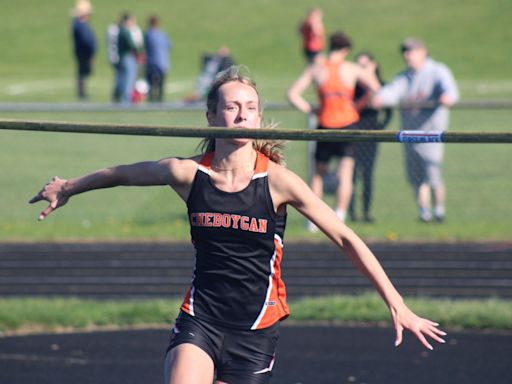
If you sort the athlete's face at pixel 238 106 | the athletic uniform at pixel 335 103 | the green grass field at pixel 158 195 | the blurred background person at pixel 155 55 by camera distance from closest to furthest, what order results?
the athlete's face at pixel 238 106, the athletic uniform at pixel 335 103, the green grass field at pixel 158 195, the blurred background person at pixel 155 55

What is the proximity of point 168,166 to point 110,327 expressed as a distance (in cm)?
435

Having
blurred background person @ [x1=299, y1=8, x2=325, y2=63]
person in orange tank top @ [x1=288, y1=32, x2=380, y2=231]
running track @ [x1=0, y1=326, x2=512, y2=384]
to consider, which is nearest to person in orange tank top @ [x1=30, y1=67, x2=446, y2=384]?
running track @ [x1=0, y1=326, x2=512, y2=384]

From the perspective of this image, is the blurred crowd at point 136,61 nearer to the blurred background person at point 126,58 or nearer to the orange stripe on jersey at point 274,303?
the blurred background person at point 126,58

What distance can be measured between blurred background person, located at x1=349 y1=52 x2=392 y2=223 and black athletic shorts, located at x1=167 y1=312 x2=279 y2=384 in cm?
807

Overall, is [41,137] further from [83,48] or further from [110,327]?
[83,48]

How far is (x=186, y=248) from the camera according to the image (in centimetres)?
1268

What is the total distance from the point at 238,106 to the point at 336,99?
754cm

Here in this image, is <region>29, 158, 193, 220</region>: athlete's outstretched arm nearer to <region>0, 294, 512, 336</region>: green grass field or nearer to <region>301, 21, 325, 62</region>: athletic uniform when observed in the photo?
<region>0, 294, 512, 336</region>: green grass field

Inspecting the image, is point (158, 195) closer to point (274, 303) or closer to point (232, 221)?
point (274, 303)

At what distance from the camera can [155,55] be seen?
88.4 ft

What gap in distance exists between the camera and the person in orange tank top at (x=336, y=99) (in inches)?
504

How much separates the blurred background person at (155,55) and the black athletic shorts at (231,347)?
21.7 meters

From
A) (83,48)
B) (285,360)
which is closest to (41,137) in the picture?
(285,360)

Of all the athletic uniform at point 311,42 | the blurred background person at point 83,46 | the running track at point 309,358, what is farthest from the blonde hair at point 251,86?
the athletic uniform at point 311,42
